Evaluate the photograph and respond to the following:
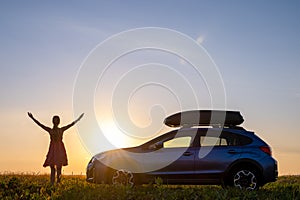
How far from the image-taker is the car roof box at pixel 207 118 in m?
15.0

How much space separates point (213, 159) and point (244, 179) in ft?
3.17

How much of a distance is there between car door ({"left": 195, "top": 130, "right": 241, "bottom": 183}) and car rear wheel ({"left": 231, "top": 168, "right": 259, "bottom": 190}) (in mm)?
340

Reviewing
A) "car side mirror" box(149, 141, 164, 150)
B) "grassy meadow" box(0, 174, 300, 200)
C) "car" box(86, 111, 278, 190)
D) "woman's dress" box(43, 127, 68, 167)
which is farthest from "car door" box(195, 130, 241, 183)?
"woman's dress" box(43, 127, 68, 167)

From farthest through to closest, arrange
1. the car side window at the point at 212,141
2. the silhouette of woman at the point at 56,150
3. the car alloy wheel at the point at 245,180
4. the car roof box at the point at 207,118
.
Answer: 1. the silhouette of woman at the point at 56,150
2. the car roof box at the point at 207,118
3. the car side window at the point at 212,141
4. the car alloy wheel at the point at 245,180

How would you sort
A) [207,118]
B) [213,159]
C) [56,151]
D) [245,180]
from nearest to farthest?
[245,180] < [213,159] < [207,118] < [56,151]

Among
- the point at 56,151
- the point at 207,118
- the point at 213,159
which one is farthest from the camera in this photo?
the point at 56,151

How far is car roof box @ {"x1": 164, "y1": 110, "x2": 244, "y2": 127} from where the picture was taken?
15031 mm

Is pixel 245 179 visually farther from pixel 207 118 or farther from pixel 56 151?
pixel 56 151

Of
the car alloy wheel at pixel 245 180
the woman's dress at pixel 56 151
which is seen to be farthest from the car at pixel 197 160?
the woman's dress at pixel 56 151

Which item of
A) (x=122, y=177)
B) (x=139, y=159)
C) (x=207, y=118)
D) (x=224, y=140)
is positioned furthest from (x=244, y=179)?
(x=122, y=177)

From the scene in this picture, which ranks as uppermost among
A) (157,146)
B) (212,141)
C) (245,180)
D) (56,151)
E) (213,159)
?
(212,141)

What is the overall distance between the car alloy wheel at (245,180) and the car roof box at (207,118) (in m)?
1.52

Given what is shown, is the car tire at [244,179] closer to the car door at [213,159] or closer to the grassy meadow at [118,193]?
the car door at [213,159]

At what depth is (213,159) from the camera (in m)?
14.5
